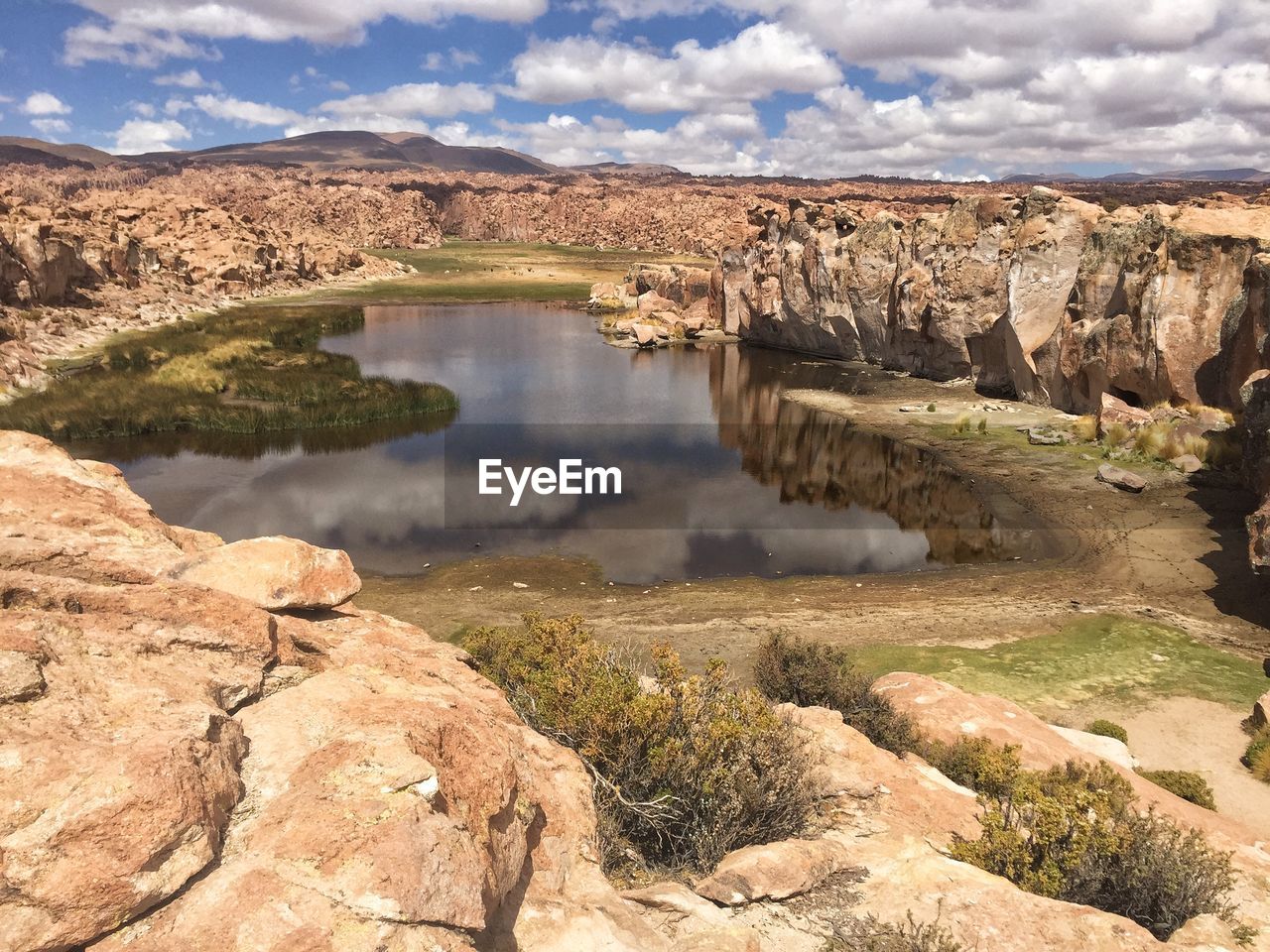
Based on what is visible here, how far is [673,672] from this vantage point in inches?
296

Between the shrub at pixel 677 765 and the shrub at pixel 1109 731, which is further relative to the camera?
the shrub at pixel 1109 731

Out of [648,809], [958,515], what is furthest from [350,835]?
[958,515]

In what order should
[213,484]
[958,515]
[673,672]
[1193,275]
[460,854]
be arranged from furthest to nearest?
[1193,275] < [213,484] < [958,515] < [673,672] < [460,854]

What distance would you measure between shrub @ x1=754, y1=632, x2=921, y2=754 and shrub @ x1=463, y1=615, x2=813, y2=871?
2.08m

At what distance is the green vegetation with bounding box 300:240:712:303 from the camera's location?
86438 millimetres

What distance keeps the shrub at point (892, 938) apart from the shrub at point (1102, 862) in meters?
1.32

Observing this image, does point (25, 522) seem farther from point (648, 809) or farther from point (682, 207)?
point (682, 207)

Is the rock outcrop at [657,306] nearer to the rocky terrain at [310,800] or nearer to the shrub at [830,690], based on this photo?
the shrub at [830,690]

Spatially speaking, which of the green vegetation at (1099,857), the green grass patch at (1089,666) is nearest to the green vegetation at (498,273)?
the green grass patch at (1089,666)

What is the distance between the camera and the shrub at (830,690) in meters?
9.16

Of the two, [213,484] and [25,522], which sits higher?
[25,522]

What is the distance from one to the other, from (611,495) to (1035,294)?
2496 cm

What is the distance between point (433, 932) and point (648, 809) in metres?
3.11

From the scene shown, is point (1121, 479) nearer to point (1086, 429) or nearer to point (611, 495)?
point (1086, 429)
